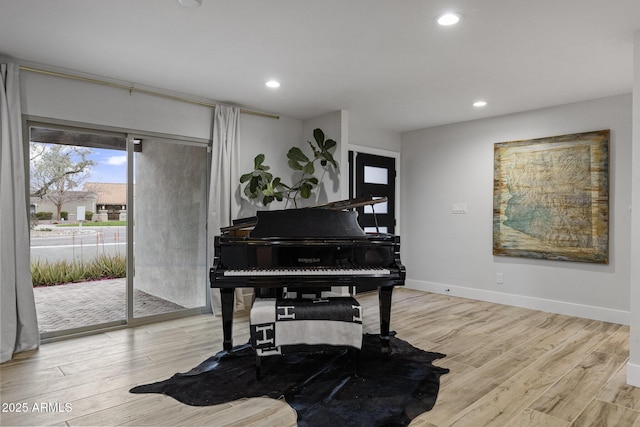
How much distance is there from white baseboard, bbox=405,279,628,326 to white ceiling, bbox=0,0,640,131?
2336 millimetres

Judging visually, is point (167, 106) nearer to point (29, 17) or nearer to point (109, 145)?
point (109, 145)

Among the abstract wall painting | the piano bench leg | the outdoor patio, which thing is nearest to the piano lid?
the piano bench leg

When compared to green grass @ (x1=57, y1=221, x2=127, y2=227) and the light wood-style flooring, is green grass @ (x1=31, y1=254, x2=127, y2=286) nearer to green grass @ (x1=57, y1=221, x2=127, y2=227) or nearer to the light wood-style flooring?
green grass @ (x1=57, y1=221, x2=127, y2=227)

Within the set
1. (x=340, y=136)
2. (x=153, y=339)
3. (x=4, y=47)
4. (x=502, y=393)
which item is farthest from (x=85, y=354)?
(x=340, y=136)

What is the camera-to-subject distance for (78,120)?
12.2ft

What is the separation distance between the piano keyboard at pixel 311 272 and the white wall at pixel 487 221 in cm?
284

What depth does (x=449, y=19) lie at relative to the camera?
2.65 m

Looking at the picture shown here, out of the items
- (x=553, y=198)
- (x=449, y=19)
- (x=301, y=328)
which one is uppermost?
(x=449, y=19)

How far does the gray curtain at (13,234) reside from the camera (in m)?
3.24

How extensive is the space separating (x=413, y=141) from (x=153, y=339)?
4491 mm

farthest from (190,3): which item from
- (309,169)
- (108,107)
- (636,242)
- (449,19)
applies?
(636,242)

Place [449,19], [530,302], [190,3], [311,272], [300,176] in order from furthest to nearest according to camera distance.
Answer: [300,176], [530,302], [311,272], [449,19], [190,3]

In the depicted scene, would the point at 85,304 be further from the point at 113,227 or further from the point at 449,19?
the point at 449,19

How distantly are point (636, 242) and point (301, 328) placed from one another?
2.34m
